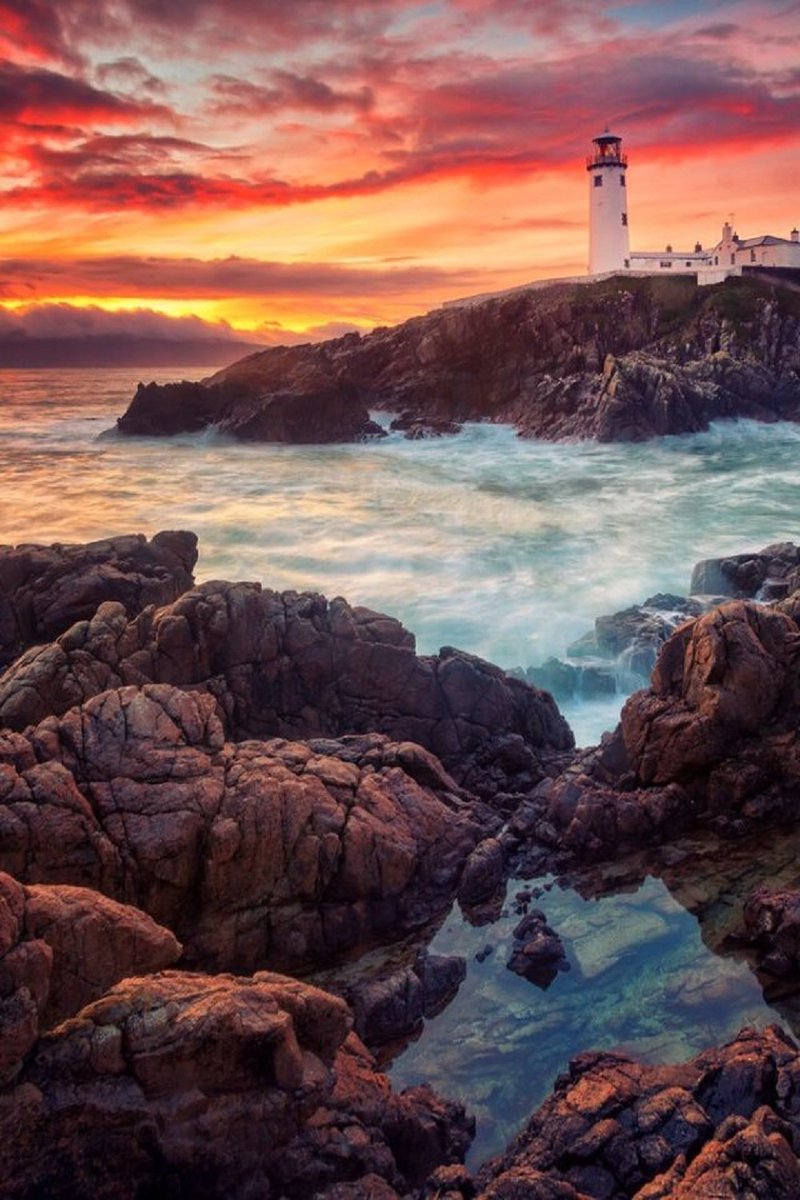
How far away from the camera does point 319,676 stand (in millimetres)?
21500

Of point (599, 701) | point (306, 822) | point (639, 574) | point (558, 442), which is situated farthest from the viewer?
point (558, 442)

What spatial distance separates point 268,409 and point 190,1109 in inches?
2988

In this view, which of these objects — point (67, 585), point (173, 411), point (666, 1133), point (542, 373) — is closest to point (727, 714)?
point (666, 1133)

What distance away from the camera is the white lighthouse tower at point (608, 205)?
348 feet

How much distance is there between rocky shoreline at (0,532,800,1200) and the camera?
9.57 metres

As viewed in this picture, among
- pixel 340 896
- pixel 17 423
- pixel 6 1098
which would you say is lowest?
pixel 340 896

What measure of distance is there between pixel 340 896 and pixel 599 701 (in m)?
12.5

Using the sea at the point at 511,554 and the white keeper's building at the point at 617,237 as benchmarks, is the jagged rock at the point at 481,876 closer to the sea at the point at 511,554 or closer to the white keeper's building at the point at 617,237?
the sea at the point at 511,554

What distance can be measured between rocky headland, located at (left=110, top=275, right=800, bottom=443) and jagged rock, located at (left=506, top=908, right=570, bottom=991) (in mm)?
60525

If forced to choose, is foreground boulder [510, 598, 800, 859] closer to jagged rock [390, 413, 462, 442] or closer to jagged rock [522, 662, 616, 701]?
jagged rock [522, 662, 616, 701]

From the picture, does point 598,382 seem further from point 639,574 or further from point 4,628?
point 4,628

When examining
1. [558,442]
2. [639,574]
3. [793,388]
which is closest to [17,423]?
[558,442]

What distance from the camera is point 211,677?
67.5 ft

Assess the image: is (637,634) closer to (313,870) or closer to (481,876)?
(481,876)
